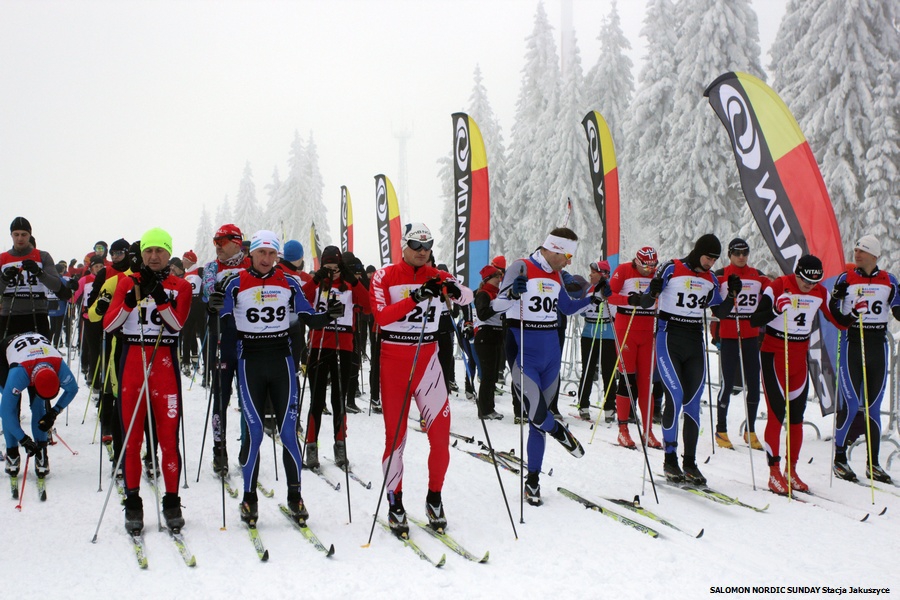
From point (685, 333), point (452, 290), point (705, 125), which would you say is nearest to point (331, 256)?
point (452, 290)

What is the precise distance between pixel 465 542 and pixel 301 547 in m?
1.16

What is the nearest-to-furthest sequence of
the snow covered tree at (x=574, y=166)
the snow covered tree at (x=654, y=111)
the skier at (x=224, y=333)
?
the skier at (x=224, y=333)
the snow covered tree at (x=654, y=111)
the snow covered tree at (x=574, y=166)

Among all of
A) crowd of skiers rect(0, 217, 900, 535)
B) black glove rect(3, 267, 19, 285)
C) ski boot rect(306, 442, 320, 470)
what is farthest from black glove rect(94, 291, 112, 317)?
black glove rect(3, 267, 19, 285)

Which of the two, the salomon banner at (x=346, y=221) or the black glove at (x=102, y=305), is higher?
the salomon banner at (x=346, y=221)

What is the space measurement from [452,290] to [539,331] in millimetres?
1287

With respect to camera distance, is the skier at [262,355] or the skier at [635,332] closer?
the skier at [262,355]

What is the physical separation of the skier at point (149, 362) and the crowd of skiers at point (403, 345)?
1 cm

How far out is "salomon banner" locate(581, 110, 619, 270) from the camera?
11.1 metres

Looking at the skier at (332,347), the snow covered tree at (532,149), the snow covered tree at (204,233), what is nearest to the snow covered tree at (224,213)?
the snow covered tree at (204,233)

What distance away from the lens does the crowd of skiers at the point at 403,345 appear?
15.8 ft

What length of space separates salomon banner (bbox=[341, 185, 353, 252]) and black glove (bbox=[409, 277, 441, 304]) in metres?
16.5

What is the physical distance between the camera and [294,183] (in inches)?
1801

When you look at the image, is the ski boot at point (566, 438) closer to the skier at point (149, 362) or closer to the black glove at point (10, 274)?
the skier at point (149, 362)

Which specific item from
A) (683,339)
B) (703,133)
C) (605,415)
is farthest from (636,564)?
(703,133)
